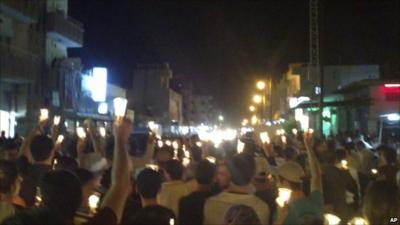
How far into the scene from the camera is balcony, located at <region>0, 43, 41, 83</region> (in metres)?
29.6

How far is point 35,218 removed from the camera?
347 centimetres

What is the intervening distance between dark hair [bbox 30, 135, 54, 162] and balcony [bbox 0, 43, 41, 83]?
23.3 metres

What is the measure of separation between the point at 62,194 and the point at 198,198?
101 inches

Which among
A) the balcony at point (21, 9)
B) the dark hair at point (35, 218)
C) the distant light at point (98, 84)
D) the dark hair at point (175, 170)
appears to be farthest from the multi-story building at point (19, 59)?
the dark hair at point (35, 218)

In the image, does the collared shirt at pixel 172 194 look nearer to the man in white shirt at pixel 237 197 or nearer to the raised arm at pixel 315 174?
the man in white shirt at pixel 237 197

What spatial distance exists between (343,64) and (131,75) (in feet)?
142

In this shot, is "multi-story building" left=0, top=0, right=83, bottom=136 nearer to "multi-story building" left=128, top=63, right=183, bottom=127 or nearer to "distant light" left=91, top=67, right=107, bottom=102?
"distant light" left=91, top=67, right=107, bottom=102

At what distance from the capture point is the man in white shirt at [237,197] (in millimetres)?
5891

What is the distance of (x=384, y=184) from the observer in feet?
18.3

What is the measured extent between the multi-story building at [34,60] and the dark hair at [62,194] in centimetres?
2681

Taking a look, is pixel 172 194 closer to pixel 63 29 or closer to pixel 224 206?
pixel 224 206

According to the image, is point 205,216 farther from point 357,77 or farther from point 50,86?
point 357,77

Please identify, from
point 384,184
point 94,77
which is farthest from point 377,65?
point 384,184

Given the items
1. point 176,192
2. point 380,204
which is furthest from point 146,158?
point 380,204
